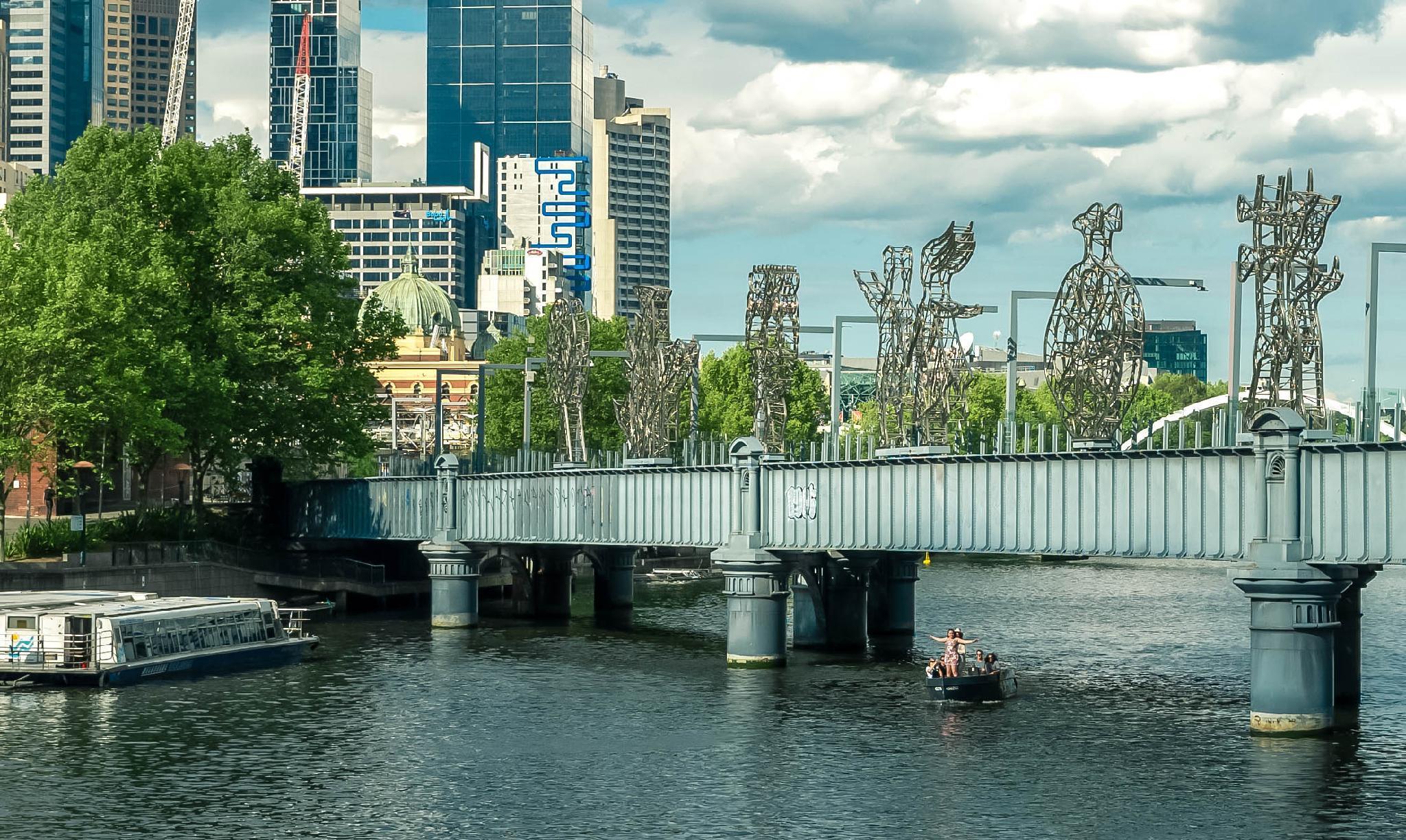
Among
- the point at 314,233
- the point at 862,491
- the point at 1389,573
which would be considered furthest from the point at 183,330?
the point at 1389,573

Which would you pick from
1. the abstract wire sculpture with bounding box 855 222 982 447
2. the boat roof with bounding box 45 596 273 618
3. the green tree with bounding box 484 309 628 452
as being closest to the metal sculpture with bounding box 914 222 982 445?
the abstract wire sculpture with bounding box 855 222 982 447

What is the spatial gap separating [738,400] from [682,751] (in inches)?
4781

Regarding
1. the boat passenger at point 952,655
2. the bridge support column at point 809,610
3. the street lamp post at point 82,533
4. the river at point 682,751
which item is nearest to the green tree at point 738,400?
the street lamp post at point 82,533

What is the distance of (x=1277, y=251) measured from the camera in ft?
207

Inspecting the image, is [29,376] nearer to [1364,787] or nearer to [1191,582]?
[1364,787]

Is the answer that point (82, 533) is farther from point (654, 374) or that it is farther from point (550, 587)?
point (654, 374)

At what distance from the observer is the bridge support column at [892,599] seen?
93250 mm

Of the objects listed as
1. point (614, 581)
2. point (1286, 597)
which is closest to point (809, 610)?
point (614, 581)

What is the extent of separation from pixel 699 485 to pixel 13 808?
3891 centimetres

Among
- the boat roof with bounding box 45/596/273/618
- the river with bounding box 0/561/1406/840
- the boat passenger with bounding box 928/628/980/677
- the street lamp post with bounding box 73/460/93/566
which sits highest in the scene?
the street lamp post with bounding box 73/460/93/566

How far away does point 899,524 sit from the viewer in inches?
2987

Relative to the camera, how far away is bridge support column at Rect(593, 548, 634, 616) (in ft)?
370

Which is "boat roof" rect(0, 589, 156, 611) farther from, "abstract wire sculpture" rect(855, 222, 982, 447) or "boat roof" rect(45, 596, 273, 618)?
"abstract wire sculpture" rect(855, 222, 982, 447)

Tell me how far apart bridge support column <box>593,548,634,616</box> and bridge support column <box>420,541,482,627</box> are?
1203cm
